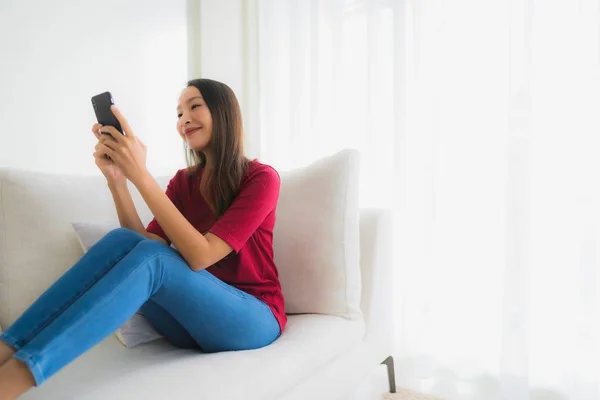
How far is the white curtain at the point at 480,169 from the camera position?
4.71 feet

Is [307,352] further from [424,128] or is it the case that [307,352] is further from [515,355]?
[424,128]

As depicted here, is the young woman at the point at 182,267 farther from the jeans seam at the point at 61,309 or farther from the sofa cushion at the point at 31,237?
the sofa cushion at the point at 31,237

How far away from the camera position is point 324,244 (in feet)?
4.36

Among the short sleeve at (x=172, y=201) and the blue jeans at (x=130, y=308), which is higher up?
the short sleeve at (x=172, y=201)

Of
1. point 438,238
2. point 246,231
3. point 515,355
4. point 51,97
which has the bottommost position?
point 515,355

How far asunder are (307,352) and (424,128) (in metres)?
1.04

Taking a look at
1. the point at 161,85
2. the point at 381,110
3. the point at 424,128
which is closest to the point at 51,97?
the point at 161,85

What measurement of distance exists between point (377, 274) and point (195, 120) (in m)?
0.74

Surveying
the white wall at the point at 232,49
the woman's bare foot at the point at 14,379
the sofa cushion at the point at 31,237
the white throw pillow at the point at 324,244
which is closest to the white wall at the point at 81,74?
the white wall at the point at 232,49

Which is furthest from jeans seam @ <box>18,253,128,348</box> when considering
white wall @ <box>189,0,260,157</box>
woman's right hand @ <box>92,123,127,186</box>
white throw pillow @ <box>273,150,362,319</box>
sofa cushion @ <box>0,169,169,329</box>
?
white wall @ <box>189,0,260,157</box>

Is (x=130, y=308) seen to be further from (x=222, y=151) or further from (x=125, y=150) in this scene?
(x=222, y=151)

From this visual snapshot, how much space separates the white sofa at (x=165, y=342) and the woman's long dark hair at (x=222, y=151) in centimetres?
27

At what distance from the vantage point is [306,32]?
2.13m

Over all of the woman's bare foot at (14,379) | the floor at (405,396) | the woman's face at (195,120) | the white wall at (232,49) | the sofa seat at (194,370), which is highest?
the white wall at (232,49)
